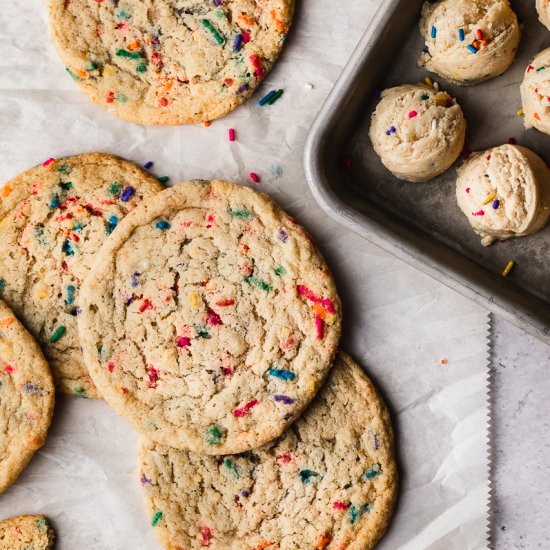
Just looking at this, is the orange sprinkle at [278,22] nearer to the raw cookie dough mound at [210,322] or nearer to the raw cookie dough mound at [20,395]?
the raw cookie dough mound at [210,322]

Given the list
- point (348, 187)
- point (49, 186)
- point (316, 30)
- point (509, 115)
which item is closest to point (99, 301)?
point (49, 186)

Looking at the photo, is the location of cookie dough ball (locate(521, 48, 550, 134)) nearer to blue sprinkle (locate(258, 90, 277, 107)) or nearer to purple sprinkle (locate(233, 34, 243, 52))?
blue sprinkle (locate(258, 90, 277, 107))

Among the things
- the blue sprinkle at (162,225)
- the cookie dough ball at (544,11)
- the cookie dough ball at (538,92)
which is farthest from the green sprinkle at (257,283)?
the cookie dough ball at (544,11)

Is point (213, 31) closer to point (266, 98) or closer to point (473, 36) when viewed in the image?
point (266, 98)

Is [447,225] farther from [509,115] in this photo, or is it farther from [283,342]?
[283,342]

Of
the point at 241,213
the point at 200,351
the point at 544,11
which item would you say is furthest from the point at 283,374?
the point at 544,11
